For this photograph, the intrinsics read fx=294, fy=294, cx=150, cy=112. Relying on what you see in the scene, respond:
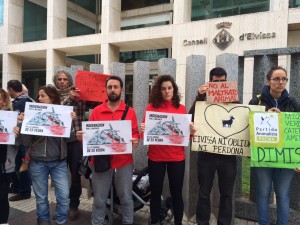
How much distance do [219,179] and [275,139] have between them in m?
0.85

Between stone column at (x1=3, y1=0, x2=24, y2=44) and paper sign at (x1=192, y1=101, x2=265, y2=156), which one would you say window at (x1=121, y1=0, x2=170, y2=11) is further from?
paper sign at (x1=192, y1=101, x2=265, y2=156)

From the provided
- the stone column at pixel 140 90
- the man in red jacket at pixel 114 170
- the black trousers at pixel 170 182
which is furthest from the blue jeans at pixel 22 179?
the black trousers at pixel 170 182

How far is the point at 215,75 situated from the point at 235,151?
1.00 metres

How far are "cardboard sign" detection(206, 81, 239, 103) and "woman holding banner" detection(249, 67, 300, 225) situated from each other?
375 mm

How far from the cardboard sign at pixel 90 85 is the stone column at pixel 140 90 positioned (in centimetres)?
58

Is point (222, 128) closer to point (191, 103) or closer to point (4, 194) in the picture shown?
point (191, 103)

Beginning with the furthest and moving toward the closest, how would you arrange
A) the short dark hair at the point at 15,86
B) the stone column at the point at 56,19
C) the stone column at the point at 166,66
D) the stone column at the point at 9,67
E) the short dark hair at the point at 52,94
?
the stone column at the point at 9,67
the stone column at the point at 56,19
the short dark hair at the point at 15,86
the stone column at the point at 166,66
the short dark hair at the point at 52,94

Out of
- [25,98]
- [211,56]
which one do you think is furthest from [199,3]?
[25,98]

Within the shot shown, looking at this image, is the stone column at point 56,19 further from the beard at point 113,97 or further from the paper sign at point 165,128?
the paper sign at point 165,128

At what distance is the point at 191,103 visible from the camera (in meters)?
4.71

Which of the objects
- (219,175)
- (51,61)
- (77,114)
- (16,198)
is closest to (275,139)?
(219,175)

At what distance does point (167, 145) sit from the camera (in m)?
3.76

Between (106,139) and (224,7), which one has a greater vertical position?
(224,7)

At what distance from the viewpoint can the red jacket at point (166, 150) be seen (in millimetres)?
3734
